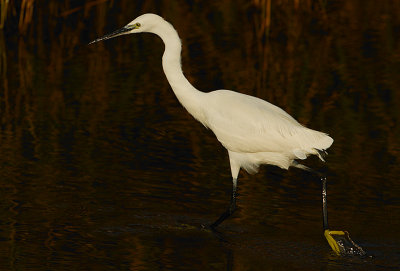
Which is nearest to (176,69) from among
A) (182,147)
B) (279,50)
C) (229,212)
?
(229,212)

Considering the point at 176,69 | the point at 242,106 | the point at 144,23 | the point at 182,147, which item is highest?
the point at 144,23

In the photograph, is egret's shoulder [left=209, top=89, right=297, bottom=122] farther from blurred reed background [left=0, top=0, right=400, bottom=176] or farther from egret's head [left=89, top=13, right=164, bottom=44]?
blurred reed background [left=0, top=0, right=400, bottom=176]

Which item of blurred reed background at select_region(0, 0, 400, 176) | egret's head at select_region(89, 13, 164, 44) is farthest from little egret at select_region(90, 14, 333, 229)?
blurred reed background at select_region(0, 0, 400, 176)

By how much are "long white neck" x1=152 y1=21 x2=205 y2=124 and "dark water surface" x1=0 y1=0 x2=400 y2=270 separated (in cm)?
74

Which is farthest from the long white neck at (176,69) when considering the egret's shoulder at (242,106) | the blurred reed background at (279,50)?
the blurred reed background at (279,50)

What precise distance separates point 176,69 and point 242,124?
63 centimetres

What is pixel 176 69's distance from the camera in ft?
22.4

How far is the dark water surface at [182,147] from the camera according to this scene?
6.23m

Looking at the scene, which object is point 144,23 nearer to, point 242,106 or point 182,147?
point 242,106

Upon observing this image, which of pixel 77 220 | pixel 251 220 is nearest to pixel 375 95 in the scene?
pixel 251 220

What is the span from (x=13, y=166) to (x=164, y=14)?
6.93m

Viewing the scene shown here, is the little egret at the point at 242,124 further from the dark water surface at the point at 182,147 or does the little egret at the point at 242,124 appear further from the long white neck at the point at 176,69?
the dark water surface at the point at 182,147

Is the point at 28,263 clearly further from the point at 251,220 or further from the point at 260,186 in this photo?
the point at 260,186

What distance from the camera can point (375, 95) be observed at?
33.5 feet
